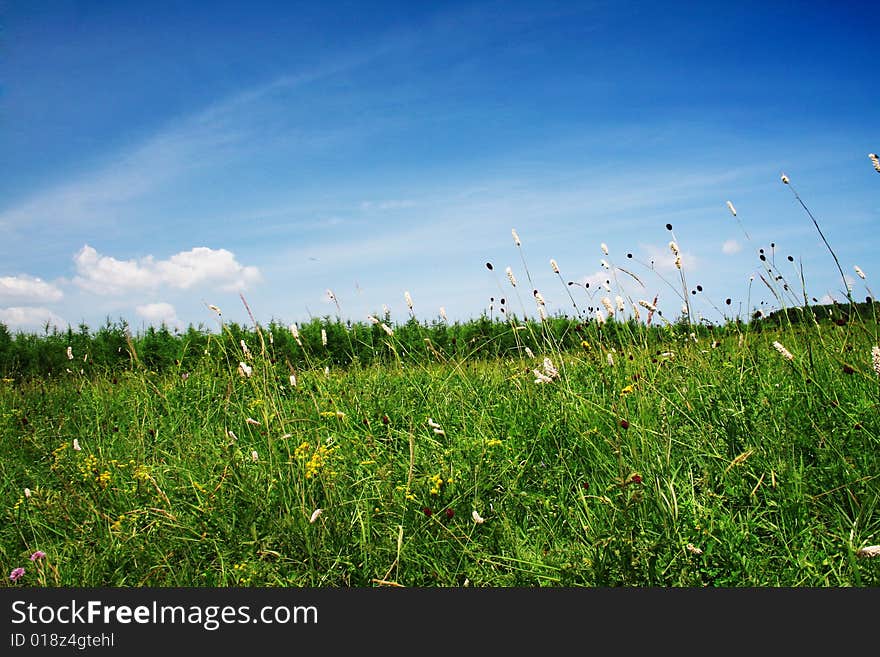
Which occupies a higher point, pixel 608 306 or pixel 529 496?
pixel 608 306

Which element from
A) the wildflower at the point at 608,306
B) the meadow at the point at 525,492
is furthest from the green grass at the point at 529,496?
the wildflower at the point at 608,306

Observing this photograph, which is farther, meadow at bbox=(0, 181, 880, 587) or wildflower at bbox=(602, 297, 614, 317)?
wildflower at bbox=(602, 297, 614, 317)

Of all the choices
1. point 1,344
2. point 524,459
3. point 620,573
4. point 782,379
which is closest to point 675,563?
point 620,573

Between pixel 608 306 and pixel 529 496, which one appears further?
pixel 608 306

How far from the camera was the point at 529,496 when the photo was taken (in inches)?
116

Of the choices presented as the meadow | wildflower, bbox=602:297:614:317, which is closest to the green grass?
the meadow

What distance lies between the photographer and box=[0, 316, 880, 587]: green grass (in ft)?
7.97

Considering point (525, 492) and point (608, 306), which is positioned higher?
point (608, 306)

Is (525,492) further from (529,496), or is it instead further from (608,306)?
(608,306)

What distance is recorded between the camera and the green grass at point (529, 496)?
2.43m

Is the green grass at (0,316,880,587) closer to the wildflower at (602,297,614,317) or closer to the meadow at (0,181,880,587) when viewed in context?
the meadow at (0,181,880,587)

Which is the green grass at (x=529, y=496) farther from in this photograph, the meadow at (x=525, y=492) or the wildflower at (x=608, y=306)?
the wildflower at (x=608, y=306)

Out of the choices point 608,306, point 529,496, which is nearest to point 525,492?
point 529,496

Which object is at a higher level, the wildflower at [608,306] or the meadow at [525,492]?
the wildflower at [608,306]
